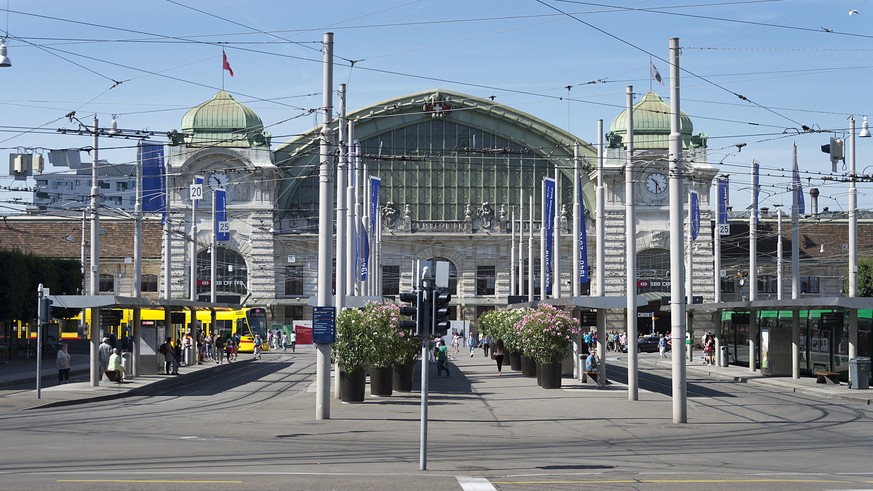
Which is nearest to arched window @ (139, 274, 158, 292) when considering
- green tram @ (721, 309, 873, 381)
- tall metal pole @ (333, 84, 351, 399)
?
green tram @ (721, 309, 873, 381)

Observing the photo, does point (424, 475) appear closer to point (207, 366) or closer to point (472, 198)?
point (207, 366)

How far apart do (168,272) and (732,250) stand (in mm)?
64078

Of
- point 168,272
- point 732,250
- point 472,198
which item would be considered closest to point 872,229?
point 732,250

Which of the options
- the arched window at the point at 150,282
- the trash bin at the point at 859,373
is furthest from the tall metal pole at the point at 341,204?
the arched window at the point at 150,282

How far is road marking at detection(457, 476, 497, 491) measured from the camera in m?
17.4

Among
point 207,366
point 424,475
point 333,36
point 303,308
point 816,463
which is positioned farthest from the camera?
point 303,308

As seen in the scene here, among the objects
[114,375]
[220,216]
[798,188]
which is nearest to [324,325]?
[114,375]

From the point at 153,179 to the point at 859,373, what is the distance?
28.4 metres

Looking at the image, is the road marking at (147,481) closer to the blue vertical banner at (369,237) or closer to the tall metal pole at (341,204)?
the tall metal pole at (341,204)

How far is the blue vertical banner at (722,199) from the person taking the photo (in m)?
63.9

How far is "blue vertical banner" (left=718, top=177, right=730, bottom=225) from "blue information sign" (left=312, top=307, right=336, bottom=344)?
36450mm

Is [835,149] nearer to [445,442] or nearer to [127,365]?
[445,442]

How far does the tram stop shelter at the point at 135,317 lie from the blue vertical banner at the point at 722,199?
26.8m

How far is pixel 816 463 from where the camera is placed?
22.0 meters
